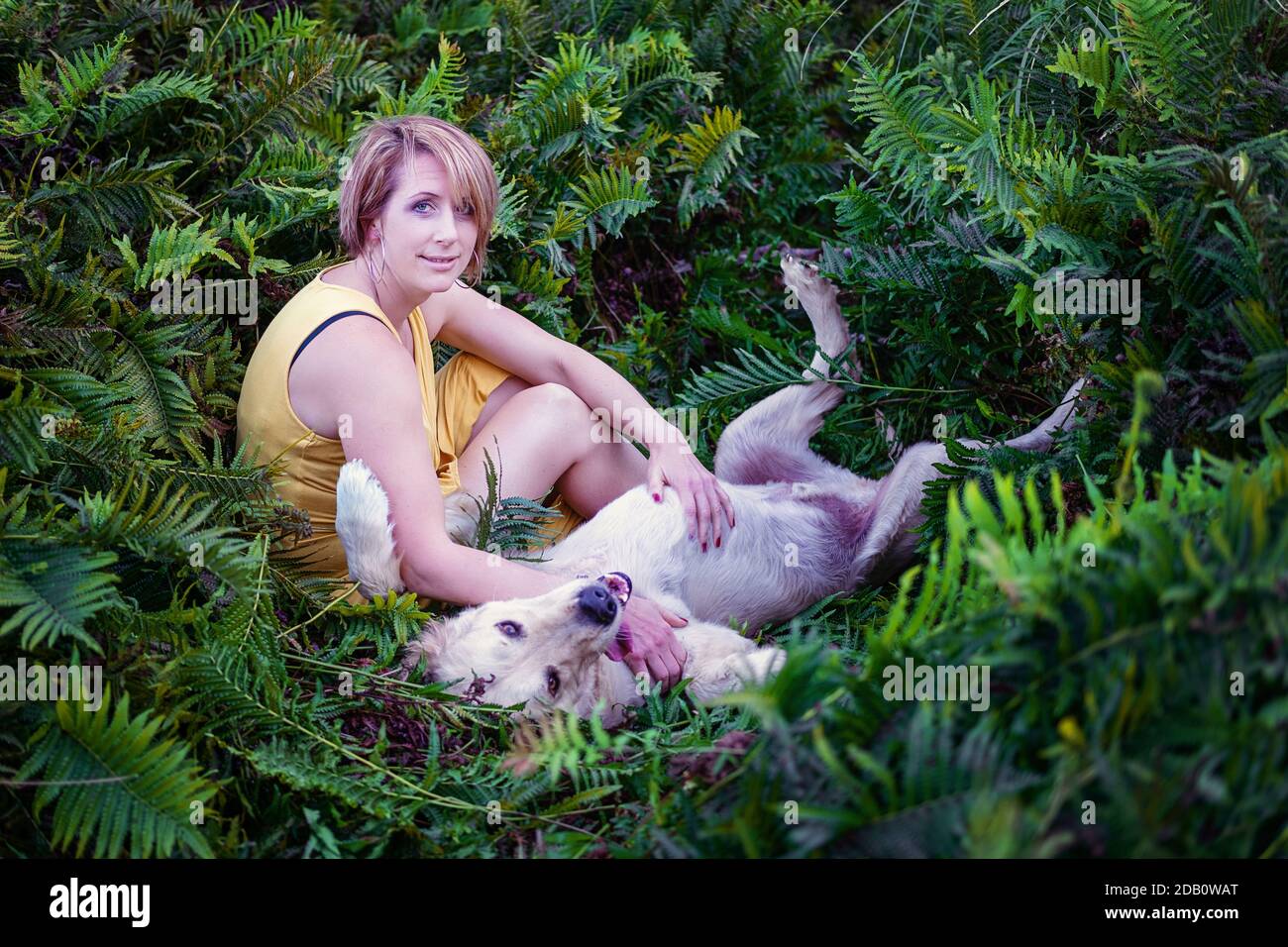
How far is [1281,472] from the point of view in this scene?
7.29ft

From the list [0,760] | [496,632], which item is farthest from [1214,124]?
[0,760]

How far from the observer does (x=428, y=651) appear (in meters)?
3.52

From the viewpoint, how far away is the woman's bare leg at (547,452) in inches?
163

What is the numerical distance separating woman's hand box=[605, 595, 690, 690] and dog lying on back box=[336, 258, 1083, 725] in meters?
0.05

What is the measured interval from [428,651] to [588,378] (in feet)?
4.35

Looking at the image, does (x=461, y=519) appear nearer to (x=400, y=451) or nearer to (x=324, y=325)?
(x=400, y=451)

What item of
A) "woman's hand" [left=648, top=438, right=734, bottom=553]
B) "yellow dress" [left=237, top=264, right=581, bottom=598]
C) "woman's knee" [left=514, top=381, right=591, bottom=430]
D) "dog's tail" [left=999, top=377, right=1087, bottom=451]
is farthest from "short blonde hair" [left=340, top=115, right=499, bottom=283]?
"dog's tail" [left=999, top=377, right=1087, bottom=451]

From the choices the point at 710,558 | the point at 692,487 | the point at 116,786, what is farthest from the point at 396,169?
the point at 116,786

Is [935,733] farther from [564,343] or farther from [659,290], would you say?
[659,290]

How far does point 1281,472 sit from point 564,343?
2.76m

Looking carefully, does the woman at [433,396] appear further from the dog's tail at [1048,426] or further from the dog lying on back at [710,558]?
the dog's tail at [1048,426]

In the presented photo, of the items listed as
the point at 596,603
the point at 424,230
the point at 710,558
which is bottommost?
the point at 596,603

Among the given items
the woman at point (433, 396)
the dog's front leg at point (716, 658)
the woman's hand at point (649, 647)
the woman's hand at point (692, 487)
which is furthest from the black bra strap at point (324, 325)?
the dog's front leg at point (716, 658)

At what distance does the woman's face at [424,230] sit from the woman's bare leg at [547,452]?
2.10ft
